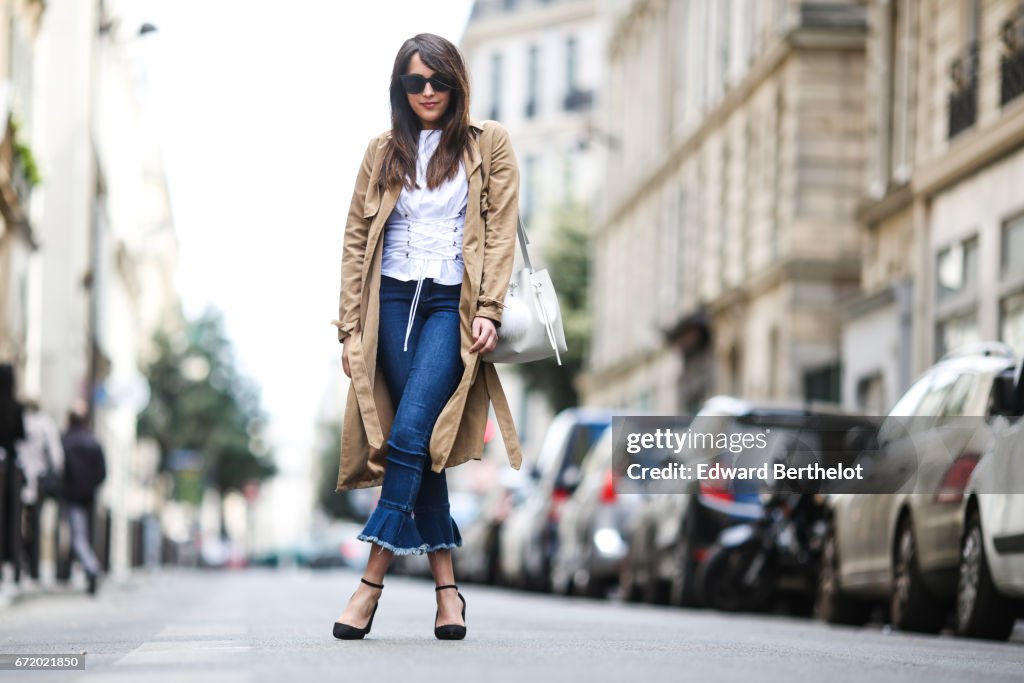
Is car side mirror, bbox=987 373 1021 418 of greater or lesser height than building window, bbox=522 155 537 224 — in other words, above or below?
below

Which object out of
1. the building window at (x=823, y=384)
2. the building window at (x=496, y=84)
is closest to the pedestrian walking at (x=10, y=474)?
the building window at (x=823, y=384)

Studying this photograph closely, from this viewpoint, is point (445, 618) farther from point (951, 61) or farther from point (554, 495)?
point (951, 61)

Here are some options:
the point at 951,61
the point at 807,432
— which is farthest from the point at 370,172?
the point at 951,61

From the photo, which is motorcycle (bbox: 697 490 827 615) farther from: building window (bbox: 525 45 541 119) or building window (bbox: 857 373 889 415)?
building window (bbox: 525 45 541 119)

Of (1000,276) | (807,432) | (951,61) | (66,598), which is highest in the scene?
(951,61)

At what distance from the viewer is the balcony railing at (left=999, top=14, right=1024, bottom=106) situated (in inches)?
967

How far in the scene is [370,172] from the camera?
879 centimetres

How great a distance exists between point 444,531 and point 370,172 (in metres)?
1.43

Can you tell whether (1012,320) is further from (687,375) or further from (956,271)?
(687,375)

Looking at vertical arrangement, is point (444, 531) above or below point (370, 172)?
below

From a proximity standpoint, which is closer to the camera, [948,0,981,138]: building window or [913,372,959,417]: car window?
[913,372,959,417]: car window

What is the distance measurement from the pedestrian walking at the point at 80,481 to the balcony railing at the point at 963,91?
11.3 meters

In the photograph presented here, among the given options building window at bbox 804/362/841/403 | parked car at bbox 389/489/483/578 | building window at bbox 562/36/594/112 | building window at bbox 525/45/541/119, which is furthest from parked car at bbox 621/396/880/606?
building window at bbox 525/45/541/119

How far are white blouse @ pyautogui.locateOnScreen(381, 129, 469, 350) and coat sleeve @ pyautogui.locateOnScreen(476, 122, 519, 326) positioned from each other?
100 millimetres
